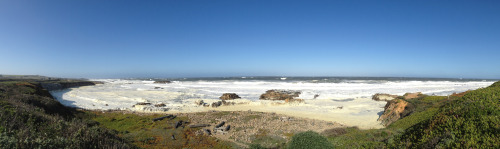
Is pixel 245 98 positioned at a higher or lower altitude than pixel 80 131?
lower

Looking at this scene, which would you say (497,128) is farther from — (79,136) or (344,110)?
Result: (344,110)

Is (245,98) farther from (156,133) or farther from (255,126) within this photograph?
(156,133)

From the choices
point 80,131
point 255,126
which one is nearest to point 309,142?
point 80,131

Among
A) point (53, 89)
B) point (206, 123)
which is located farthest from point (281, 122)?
point (53, 89)

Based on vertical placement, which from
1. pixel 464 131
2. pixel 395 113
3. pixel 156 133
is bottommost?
pixel 156 133

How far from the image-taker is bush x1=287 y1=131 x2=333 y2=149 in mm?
6328

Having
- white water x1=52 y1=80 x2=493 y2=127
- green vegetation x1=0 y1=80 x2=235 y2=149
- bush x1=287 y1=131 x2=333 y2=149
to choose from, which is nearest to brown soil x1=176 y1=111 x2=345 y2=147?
green vegetation x1=0 y1=80 x2=235 y2=149

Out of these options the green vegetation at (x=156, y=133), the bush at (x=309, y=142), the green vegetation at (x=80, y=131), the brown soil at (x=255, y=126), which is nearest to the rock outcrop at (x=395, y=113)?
the brown soil at (x=255, y=126)

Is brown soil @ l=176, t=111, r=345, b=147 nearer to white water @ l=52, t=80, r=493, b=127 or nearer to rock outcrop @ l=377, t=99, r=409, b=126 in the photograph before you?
rock outcrop @ l=377, t=99, r=409, b=126

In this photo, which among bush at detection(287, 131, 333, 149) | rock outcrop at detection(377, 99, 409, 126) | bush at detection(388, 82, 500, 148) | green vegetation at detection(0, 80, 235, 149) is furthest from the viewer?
rock outcrop at detection(377, 99, 409, 126)

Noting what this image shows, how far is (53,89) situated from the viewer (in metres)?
38.8

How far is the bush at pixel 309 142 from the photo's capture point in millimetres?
6328

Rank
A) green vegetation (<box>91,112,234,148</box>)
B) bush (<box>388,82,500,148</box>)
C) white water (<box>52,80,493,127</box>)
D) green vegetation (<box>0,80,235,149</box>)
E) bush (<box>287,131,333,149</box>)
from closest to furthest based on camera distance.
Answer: bush (<box>388,82,500,148</box>) < green vegetation (<box>0,80,235,149</box>) < bush (<box>287,131,333,149</box>) < green vegetation (<box>91,112,234,148</box>) < white water (<box>52,80,493,127</box>)

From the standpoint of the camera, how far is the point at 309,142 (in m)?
6.54
